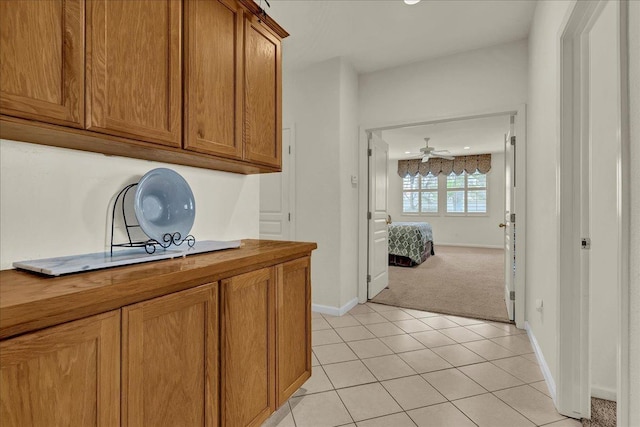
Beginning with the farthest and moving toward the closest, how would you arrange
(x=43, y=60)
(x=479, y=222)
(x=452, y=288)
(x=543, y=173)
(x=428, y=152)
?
1. (x=479, y=222)
2. (x=428, y=152)
3. (x=452, y=288)
4. (x=543, y=173)
5. (x=43, y=60)

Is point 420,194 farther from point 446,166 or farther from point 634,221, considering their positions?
point 634,221

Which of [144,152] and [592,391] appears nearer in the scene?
[144,152]

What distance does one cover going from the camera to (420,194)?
→ 955 cm

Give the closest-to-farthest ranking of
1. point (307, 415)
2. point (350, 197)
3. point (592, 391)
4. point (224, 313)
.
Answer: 1. point (224, 313)
2. point (307, 415)
3. point (592, 391)
4. point (350, 197)

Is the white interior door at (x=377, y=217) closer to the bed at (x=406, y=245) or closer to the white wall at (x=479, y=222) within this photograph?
the bed at (x=406, y=245)

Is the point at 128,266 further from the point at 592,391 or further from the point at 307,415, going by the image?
the point at 592,391

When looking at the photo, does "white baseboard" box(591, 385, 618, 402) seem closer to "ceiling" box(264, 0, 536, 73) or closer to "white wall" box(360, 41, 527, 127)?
"white wall" box(360, 41, 527, 127)

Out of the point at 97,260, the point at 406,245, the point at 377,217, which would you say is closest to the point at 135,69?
the point at 97,260

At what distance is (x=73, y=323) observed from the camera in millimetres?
777

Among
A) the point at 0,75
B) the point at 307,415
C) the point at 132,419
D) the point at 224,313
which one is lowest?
the point at 307,415

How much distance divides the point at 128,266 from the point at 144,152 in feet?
1.70

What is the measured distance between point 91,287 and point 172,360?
38 cm

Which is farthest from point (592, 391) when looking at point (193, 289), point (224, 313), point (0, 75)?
point (0, 75)

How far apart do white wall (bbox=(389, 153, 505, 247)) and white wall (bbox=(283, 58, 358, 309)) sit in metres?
6.42
